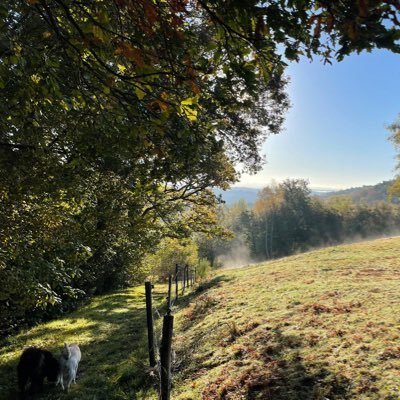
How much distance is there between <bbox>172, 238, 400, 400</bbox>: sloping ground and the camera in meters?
5.75

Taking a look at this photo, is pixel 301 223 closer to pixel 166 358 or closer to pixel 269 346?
pixel 269 346

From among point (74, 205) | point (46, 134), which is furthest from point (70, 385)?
point (46, 134)

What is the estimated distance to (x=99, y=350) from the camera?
39.3 ft

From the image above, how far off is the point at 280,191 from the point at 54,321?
76603mm

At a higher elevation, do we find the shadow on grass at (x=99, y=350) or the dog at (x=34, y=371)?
the dog at (x=34, y=371)

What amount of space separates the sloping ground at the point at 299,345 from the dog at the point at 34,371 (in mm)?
3312

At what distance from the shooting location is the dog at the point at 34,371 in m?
8.41

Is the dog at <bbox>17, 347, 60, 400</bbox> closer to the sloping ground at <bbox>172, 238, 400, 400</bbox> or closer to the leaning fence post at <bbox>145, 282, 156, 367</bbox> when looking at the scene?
the leaning fence post at <bbox>145, 282, 156, 367</bbox>

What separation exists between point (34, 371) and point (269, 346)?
5.73m

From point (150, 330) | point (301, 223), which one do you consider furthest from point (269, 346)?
point (301, 223)

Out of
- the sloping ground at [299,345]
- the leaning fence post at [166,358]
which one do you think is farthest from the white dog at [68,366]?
the leaning fence post at [166,358]

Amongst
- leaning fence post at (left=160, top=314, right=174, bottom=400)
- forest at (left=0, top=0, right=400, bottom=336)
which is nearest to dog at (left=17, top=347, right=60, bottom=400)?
forest at (left=0, top=0, right=400, bottom=336)

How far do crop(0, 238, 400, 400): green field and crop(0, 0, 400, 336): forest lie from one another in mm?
2431

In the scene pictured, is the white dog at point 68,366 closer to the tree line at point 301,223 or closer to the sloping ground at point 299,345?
the sloping ground at point 299,345
